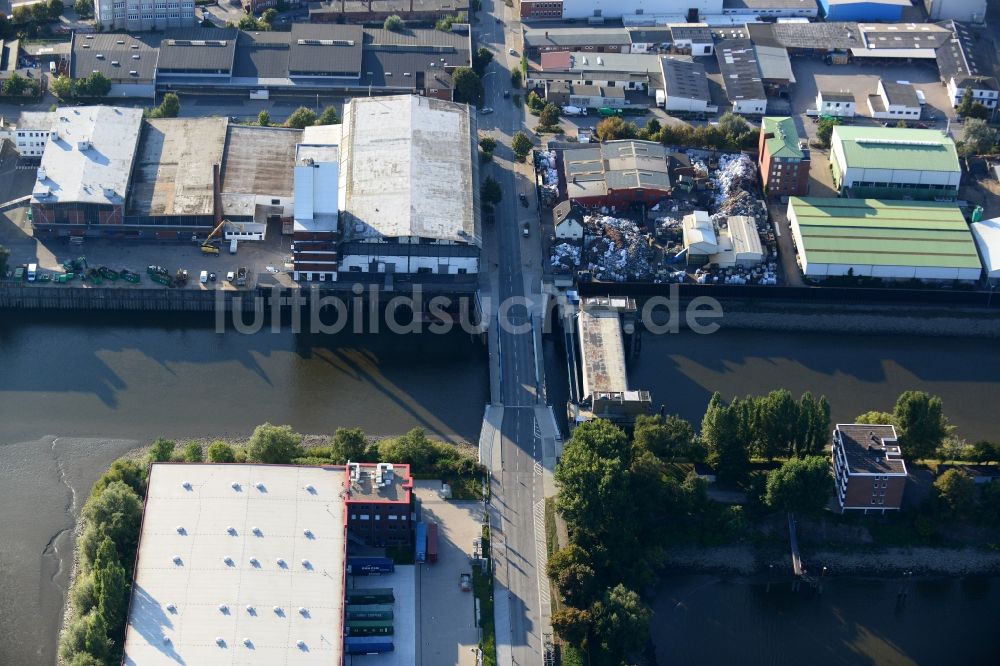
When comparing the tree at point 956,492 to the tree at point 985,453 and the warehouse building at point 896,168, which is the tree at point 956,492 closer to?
the tree at point 985,453

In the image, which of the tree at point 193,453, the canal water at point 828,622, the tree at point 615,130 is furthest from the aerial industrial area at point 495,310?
the tree at point 615,130

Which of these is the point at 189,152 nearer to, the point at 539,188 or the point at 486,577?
the point at 539,188

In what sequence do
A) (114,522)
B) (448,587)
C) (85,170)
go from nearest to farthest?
(114,522), (448,587), (85,170)

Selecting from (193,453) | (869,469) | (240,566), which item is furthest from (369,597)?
(869,469)

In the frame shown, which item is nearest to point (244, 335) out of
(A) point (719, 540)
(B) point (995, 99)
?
(A) point (719, 540)

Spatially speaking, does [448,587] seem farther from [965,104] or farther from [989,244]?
[965,104]

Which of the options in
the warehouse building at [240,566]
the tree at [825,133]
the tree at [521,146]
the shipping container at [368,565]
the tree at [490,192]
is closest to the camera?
the warehouse building at [240,566]

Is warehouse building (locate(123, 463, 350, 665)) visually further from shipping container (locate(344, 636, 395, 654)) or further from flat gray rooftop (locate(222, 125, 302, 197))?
flat gray rooftop (locate(222, 125, 302, 197))

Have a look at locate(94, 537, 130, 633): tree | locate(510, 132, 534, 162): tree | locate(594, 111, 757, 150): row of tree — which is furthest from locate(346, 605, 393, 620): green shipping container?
locate(594, 111, 757, 150): row of tree
